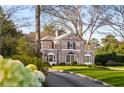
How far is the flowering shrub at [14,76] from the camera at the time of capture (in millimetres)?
704

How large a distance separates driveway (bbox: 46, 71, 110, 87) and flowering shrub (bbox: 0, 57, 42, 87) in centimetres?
159

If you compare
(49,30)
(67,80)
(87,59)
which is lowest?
(67,80)

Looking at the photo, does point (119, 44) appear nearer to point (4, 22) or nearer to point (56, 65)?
point (56, 65)

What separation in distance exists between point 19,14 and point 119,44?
85 centimetres

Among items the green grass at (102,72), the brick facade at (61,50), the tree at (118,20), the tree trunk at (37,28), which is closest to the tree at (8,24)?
the tree trunk at (37,28)

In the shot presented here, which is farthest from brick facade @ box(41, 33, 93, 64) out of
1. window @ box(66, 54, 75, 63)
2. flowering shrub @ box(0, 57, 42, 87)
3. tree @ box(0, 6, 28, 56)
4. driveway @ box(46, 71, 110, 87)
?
flowering shrub @ box(0, 57, 42, 87)

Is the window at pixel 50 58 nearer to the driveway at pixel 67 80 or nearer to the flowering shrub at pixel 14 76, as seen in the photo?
the driveway at pixel 67 80

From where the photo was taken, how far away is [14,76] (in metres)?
0.72

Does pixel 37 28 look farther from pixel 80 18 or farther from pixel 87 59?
pixel 87 59

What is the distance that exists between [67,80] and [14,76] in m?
1.73

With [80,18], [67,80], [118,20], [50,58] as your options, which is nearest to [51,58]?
[50,58]

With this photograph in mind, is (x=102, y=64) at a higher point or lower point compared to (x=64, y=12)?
lower
